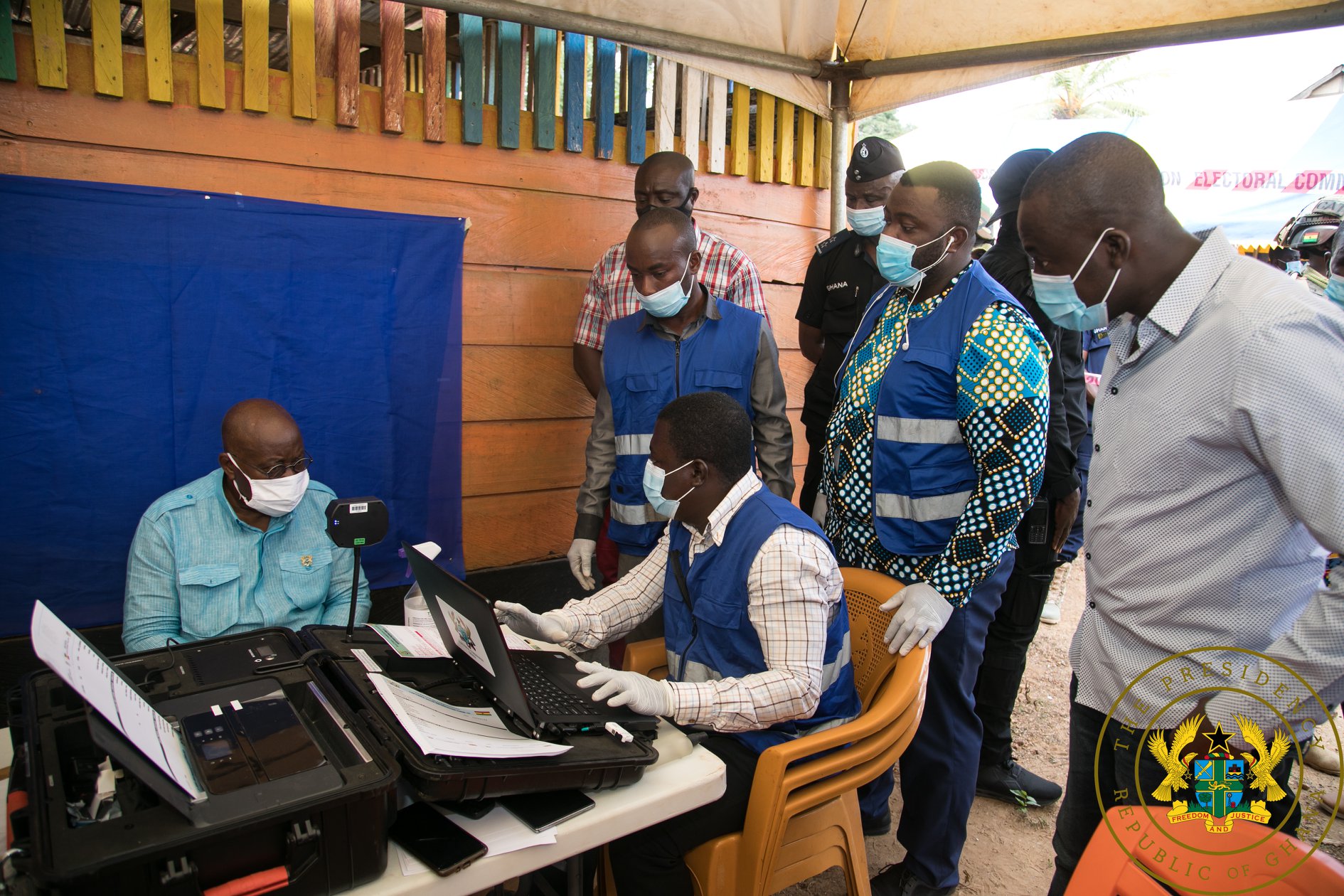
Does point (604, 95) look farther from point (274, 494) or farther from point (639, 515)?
point (274, 494)

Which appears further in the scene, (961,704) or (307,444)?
(307,444)

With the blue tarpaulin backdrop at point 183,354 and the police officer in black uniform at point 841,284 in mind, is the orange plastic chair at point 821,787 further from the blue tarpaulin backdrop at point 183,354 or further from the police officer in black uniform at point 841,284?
the blue tarpaulin backdrop at point 183,354

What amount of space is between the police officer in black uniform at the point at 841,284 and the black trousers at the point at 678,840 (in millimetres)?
1336

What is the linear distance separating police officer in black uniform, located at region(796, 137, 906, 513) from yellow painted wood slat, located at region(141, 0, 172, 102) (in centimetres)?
220

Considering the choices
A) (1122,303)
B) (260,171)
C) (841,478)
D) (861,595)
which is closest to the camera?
(1122,303)

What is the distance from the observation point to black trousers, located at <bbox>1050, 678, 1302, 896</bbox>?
139 centimetres

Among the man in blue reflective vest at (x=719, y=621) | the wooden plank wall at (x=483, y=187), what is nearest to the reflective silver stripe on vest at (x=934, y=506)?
the man in blue reflective vest at (x=719, y=621)

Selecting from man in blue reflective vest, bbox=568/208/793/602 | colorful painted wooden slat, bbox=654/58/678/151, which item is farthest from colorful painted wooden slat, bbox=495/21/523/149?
man in blue reflective vest, bbox=568/208/793/602

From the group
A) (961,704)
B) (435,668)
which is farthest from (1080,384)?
(435,668)

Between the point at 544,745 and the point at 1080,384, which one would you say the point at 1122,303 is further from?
the point at 1080,384

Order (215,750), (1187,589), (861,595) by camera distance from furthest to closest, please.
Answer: (861,595)
(1187,589)
(215,750)

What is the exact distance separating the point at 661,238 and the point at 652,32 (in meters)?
1.18

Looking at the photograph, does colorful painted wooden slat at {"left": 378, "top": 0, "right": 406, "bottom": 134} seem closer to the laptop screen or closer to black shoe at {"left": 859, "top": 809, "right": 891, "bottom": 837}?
the laptop screen

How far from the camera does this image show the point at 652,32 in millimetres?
3242
